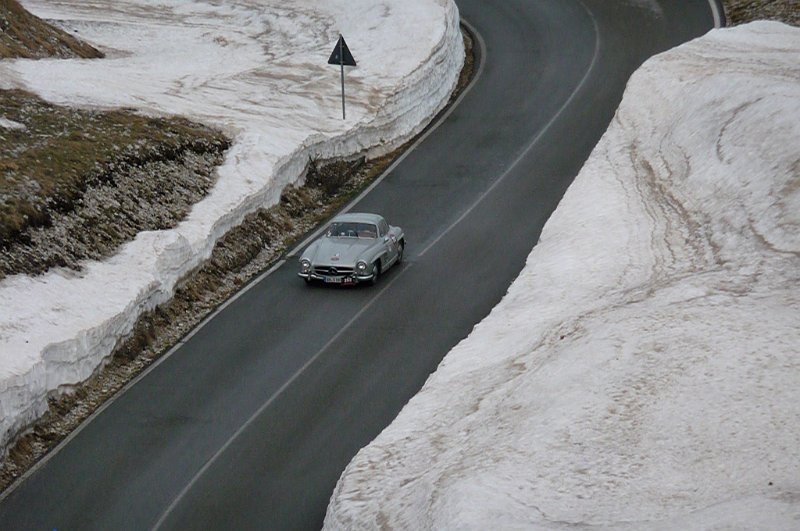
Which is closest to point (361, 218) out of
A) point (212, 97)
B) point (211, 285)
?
point (211, 285)

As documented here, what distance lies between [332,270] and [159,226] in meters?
4.70

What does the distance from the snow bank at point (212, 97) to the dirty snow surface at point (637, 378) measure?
7.14 meters

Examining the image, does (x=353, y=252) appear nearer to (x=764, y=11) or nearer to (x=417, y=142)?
(x=417, y=142)

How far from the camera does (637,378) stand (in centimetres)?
1694

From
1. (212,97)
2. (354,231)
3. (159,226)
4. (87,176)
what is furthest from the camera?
(212,97)

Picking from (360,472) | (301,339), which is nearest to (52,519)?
(360,472)

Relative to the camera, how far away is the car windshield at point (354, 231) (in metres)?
26.5

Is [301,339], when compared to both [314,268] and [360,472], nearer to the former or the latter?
[314,268]

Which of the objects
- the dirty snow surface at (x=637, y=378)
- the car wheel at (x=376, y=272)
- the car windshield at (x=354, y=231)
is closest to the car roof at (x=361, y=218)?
the car windshield at (x=354, y=231)

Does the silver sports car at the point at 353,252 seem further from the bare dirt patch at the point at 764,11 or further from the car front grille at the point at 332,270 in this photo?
the bare dirt patch at the point at 764,11

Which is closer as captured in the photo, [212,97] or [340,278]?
[340,278]

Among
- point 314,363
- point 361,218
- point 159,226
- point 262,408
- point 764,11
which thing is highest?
point 764,11

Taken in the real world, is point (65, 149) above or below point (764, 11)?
below

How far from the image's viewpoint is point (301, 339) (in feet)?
75.2
